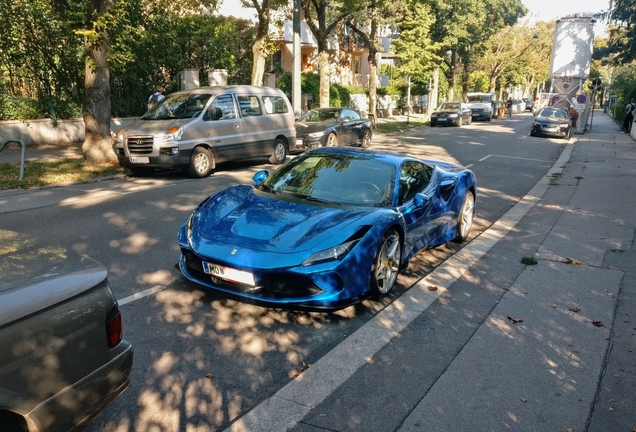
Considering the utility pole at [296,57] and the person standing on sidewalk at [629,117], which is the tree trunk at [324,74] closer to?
the utility pole at [296,57]

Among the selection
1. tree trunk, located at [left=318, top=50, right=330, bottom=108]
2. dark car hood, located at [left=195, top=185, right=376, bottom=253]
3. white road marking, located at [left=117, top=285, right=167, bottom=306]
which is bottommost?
white road marking, located at [left=117, top=285, right=167, bottom=306]

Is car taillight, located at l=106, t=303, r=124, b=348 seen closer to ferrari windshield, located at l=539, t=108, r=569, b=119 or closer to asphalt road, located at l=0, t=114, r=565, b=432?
asphalt road, located at l=0, t=114, r=565, b=432

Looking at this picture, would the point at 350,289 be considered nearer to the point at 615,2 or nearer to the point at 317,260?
the point at 317,260

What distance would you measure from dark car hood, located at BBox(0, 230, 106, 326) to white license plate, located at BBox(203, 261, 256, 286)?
5.51 ft

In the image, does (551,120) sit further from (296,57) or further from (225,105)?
(225,105)

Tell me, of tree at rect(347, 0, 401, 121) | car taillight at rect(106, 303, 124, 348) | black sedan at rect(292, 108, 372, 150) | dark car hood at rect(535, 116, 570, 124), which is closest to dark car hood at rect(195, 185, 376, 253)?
car taillight at rect(106, 303, 124, 348)

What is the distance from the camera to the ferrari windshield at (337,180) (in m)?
5.71

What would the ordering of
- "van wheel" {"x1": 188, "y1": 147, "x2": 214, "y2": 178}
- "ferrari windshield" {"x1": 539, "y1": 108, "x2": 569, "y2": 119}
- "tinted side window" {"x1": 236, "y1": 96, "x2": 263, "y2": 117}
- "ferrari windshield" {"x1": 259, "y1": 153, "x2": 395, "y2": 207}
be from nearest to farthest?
"ferrari windshield" {"x1": 259, "y1": 153, "x2": 395, "y2": 207} → "van wheel" {"x1": 188, "y1": 147, "x2": 214, "y2": 178} → "tinted side window" {"x1": 236, "y1": 96, "x2": 263, "y2": 117} → "ferrari windshield" {"x1": 539, "y1": 108, "x2": 569, "y2": 119}

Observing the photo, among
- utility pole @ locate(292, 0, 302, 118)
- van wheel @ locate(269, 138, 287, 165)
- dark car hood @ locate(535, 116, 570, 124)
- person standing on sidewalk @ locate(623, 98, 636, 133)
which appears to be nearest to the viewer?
van wheel @ locate(269, 138, 287, 165)

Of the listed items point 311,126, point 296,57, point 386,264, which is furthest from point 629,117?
point 386,264

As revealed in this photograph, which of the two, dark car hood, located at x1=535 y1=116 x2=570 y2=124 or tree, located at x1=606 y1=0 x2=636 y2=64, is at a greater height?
tree, located at x1=606 y1=0 x2=636 y2=64

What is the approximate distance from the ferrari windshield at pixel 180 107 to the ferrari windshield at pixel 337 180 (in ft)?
24.1

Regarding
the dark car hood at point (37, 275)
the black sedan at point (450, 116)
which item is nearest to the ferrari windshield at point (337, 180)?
the dark car hood at point (37, 275)

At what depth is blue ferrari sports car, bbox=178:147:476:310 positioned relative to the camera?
15.0 feet
